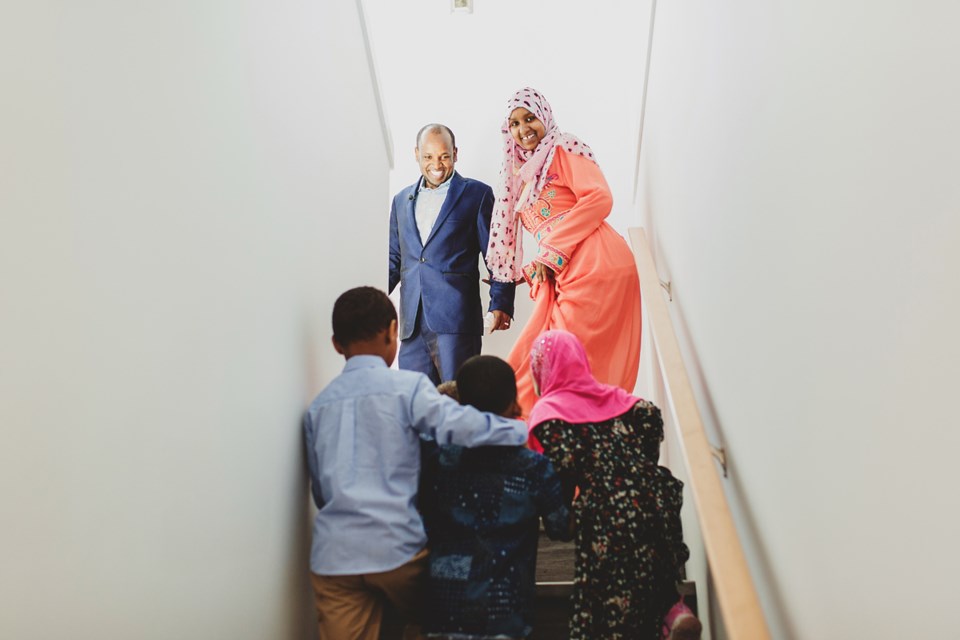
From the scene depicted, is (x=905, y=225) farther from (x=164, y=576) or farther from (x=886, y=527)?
(x=164, y=576)

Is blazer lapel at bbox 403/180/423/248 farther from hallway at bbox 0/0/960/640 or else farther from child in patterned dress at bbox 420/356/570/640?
child in patterned dress at bbox 420/356/570/640

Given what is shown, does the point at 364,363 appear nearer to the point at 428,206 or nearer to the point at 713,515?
the point at 713,515

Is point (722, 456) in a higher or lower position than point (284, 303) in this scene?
lower

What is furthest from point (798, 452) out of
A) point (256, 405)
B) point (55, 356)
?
point (55, 356)

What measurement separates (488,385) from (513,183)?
189cm

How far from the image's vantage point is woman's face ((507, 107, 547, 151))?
4066 millimetres

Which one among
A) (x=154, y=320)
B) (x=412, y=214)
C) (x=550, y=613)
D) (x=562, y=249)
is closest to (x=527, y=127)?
(x=562, y=249)

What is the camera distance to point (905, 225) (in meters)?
1.35

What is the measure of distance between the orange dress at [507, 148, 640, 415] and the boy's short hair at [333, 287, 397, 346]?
3.71 feet

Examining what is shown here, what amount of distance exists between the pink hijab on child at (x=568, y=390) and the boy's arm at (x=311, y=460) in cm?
64

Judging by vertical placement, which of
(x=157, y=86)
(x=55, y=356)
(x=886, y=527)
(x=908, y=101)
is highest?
(x=157, y=86)

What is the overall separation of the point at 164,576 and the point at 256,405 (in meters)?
Result: 0.58

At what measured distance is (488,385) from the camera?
2404mm

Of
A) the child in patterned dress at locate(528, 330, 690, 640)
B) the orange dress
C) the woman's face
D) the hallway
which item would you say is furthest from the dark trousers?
the child in patterned dress at locate(528, 330, 690, 640)
